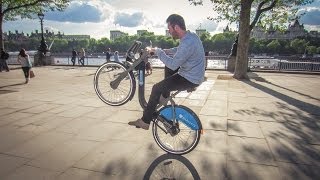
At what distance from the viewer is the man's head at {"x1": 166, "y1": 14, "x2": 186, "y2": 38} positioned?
12.8ft

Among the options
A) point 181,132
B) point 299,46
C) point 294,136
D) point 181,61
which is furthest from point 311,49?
point 181,61

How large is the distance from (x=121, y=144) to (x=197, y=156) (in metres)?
1.45

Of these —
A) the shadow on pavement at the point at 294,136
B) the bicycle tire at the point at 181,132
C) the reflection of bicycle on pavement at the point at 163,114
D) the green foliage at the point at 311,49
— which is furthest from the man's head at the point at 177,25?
the green foliage at the point at 311,49

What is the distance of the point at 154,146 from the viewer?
490cm

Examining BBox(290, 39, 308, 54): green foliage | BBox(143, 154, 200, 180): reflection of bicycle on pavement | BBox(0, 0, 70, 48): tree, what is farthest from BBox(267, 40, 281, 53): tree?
BBox(143, 154, 200, 180): reflection of bicycle on pavement

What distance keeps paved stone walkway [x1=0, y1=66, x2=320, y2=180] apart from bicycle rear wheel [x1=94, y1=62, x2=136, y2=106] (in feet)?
2.41

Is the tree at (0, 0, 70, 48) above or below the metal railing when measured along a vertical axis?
above

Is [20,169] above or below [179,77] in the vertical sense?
below

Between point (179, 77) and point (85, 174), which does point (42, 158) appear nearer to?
point (85, 174)

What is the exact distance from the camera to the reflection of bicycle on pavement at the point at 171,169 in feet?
12.4

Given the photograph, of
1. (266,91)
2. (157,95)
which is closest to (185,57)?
(157,95)

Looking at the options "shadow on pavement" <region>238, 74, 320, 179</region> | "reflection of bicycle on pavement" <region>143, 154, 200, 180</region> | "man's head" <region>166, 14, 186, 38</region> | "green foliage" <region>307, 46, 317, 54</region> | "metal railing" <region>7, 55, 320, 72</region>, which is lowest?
"reflection of bicycle on pavement" <region>143, 154, 200, 180</region>

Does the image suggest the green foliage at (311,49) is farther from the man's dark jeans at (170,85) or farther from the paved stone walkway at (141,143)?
the man's dark jeans at (170,85)

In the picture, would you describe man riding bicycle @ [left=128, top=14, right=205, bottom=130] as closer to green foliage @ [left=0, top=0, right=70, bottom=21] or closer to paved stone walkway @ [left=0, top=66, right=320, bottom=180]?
paved stone walkway @ [left=0, top=66, right=320, bottom=180]
